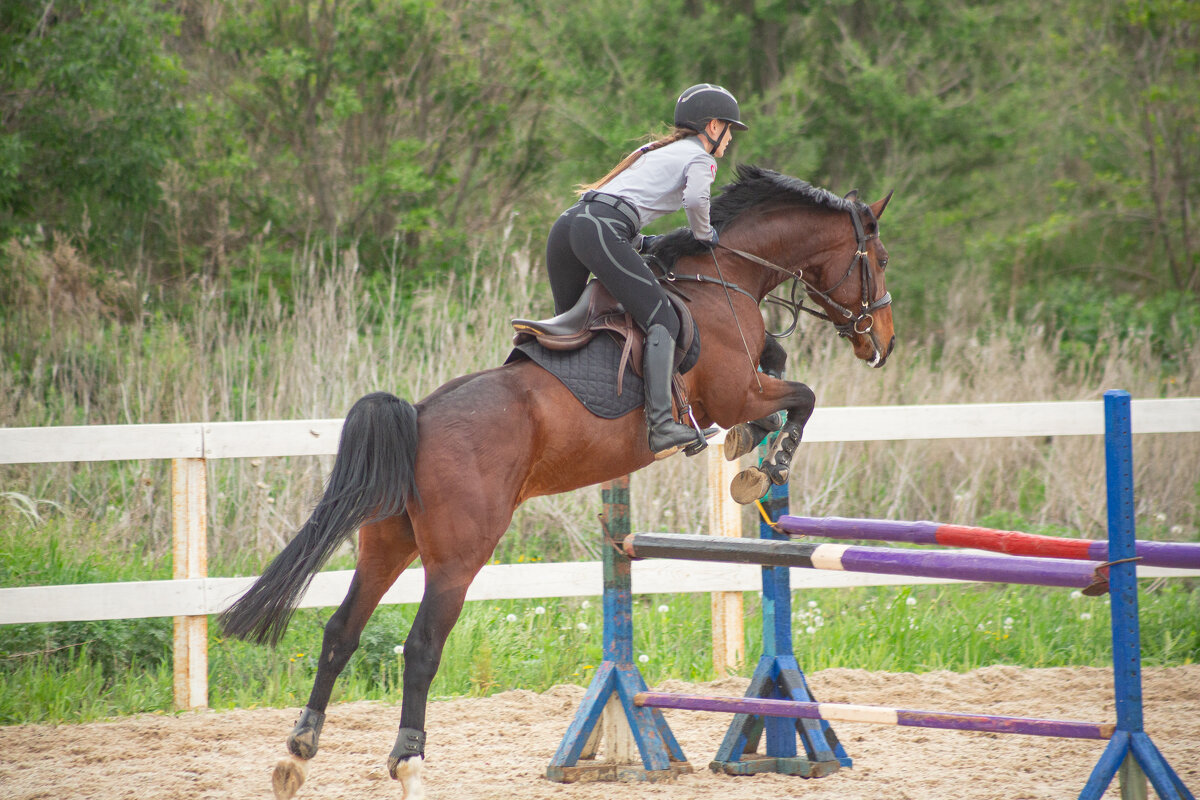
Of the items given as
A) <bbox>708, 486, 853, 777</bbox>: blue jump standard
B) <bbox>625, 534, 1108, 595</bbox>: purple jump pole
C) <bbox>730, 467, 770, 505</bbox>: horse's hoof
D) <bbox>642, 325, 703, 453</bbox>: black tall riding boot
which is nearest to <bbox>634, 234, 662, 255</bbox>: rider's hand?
<bbox>642, 325, 703, 453</bbox>: black tall riding boot

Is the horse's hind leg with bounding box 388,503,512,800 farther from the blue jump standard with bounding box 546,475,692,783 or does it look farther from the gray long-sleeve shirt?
the gray long-sleeve shirt

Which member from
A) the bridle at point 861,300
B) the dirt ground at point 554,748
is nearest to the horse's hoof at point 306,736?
the dirt ground at point 554,748

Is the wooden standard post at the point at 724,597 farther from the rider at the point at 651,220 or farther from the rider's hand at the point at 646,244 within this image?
the rider at the point at 651,220

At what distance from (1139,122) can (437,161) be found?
11.3 m

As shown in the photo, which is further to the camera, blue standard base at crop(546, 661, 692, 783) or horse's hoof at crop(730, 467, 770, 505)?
horse's hoof at crop(730, 467, 770, 505)

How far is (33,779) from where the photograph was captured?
4.14m

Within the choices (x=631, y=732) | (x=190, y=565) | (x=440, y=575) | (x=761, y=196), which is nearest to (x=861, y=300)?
(x=761, y=196)

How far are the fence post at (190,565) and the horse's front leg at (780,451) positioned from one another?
2728 mm

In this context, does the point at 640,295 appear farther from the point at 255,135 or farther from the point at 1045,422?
the point at 255,135

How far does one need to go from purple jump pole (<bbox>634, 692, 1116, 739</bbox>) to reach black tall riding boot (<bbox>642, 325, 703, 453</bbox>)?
39.8 inches

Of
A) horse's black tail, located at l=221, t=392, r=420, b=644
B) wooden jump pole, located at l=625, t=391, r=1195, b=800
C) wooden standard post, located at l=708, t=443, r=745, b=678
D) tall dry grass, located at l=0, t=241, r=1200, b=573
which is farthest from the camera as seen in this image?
tall dry grass, located at l=0, t=241, r=1200, b=573

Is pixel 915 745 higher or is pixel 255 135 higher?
pixel 255 135

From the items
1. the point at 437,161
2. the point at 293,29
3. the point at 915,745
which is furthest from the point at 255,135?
the point at 915,745

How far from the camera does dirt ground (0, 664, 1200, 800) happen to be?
160 inches
